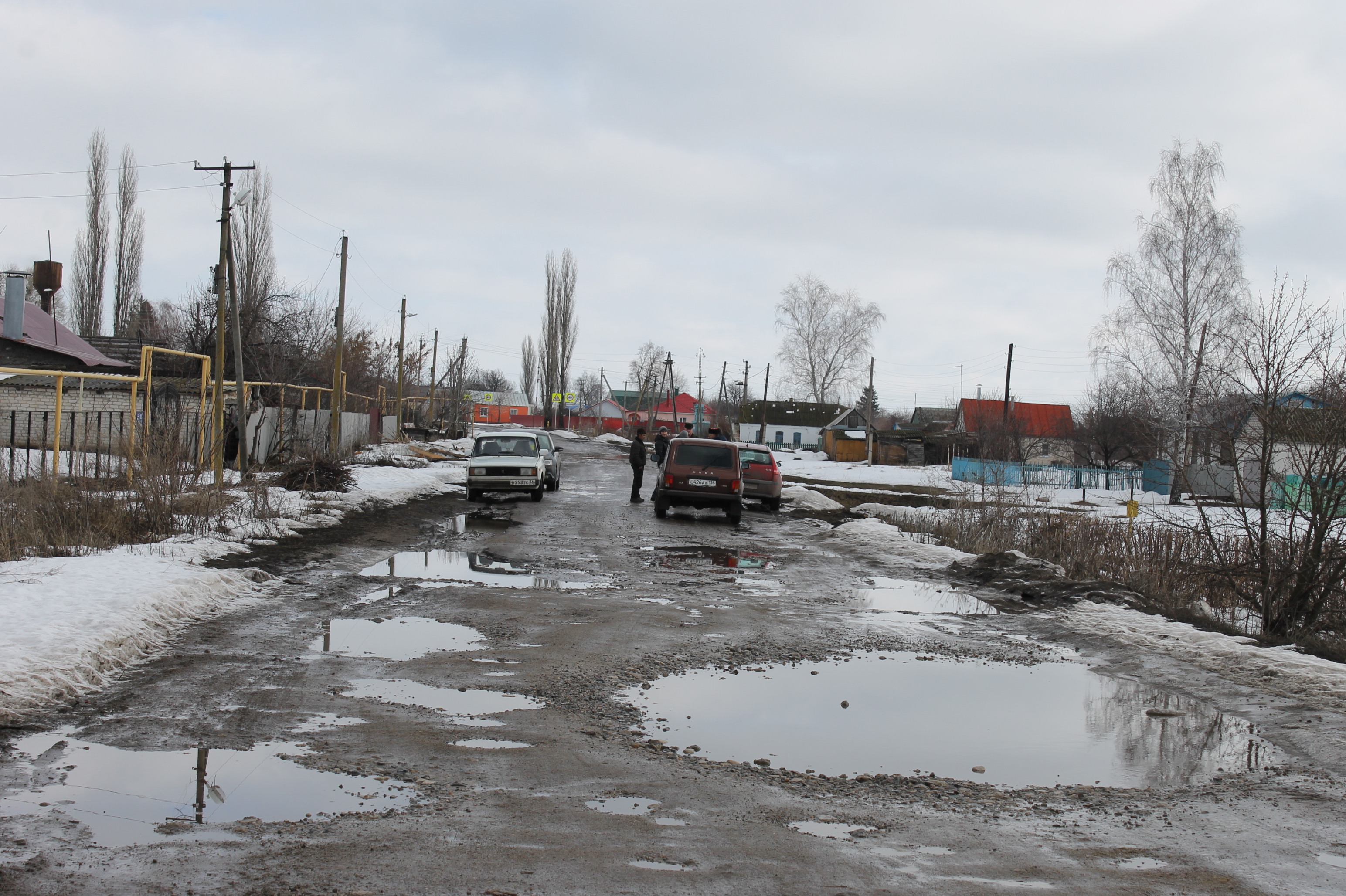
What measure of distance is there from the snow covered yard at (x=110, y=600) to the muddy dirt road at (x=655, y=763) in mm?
290

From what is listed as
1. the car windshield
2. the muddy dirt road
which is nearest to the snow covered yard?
the muddy dirt road

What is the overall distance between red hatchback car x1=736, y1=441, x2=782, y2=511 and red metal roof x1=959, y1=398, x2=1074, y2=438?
36.6 metres

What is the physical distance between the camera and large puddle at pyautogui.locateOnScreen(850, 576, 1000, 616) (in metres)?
10.5

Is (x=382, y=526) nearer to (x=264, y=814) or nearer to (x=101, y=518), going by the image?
(x=101, y=518)

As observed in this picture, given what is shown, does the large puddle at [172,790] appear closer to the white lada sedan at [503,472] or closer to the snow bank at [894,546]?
the snow bank at [894,546]

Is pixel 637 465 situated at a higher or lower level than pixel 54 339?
lower

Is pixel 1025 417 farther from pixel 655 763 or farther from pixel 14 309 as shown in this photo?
pixel 655 763

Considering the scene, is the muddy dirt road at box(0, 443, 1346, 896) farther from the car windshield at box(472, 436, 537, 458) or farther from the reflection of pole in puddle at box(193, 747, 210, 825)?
the car windshield at box(472, 436, 537, 458)

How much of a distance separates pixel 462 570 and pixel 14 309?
24.8 meters

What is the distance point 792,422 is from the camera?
95.6 m

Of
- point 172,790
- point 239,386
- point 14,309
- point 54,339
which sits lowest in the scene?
point 172,790

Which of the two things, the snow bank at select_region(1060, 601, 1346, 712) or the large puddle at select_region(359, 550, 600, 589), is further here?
the large puddle at select_region(359, 550, 600, 589)

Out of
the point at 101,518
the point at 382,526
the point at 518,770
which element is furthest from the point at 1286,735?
the point at 382,526

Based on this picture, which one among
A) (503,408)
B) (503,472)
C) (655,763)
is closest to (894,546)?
(503,472)
